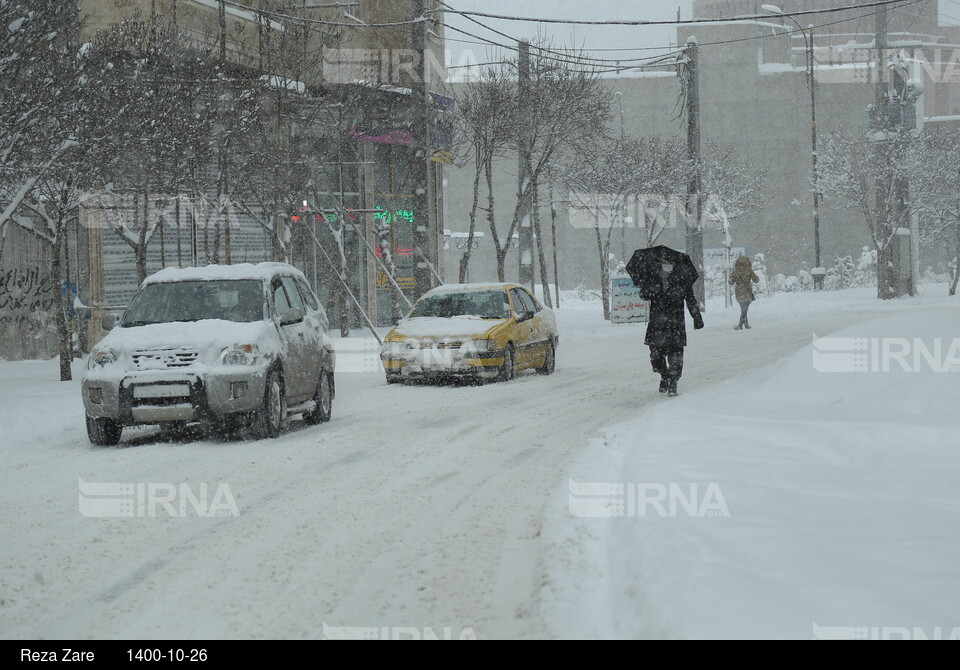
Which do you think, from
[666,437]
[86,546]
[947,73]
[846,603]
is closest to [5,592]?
[86,546]

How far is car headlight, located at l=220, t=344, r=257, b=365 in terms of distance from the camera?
1079cm

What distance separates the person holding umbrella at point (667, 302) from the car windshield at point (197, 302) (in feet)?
15.2

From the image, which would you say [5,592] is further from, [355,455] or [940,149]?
[940,149]

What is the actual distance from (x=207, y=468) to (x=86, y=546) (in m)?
2.73

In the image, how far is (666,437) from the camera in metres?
9.91

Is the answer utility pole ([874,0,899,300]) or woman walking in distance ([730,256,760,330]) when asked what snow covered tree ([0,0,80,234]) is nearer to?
woman walking in distance ([730,256,760,330])

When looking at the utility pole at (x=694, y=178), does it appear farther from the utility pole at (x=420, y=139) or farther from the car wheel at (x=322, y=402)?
the car wheel at (x=322, y=402)

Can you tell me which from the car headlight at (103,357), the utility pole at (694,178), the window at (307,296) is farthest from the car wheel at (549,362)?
the utility pole at (694,178)

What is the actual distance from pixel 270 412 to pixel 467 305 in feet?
22.5

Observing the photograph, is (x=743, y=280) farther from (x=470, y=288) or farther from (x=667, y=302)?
(x=667, y=302)

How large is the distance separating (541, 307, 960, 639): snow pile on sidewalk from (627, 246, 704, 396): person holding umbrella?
1.66 meters

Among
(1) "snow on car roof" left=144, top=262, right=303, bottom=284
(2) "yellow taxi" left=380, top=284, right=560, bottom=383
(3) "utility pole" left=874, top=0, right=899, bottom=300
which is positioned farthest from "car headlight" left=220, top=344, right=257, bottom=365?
(3) "utility pole" left=874, top=0, right=899, bottom=300

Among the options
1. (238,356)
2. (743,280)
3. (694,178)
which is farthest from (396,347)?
(694,178)

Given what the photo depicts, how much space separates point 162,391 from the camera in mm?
10617
